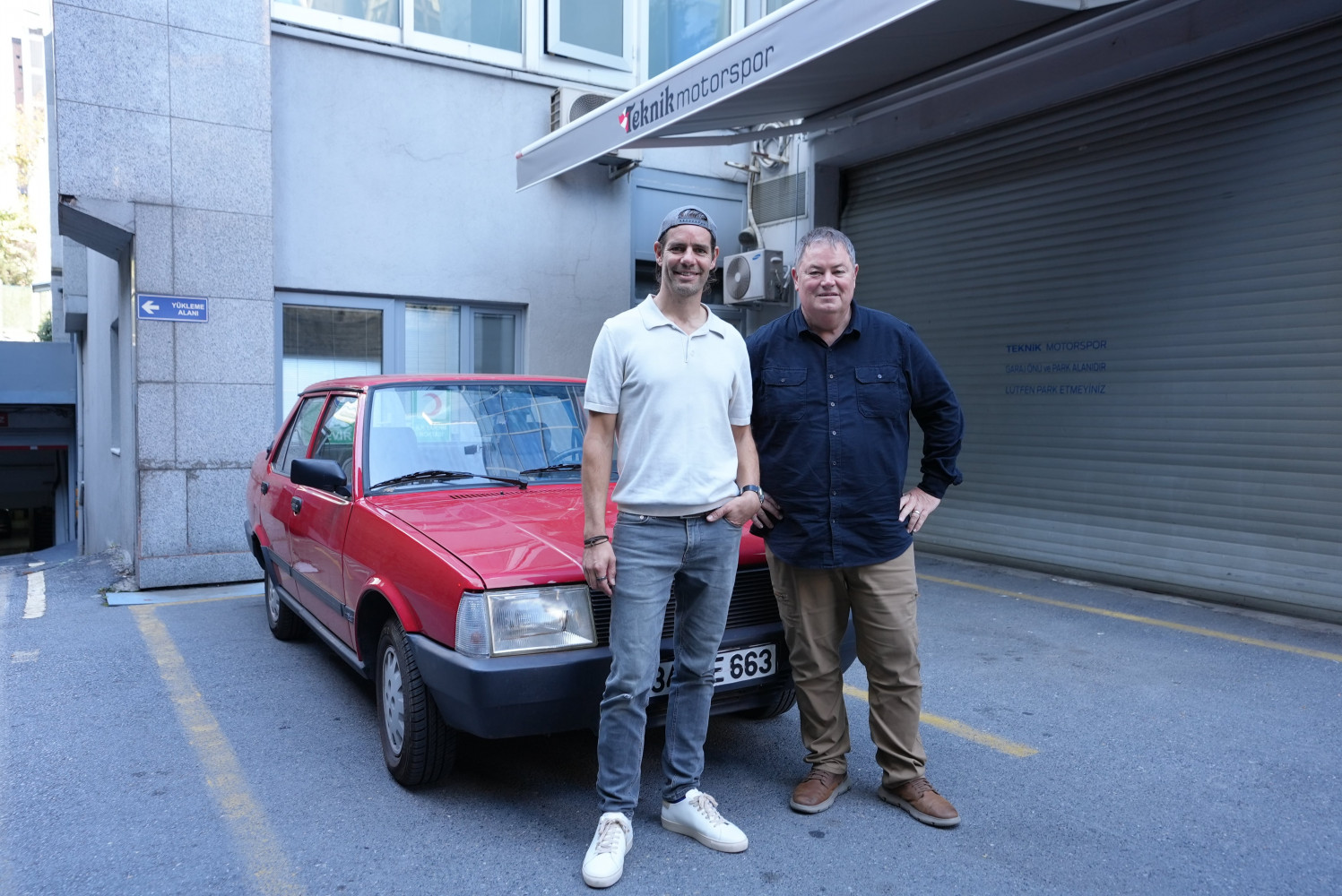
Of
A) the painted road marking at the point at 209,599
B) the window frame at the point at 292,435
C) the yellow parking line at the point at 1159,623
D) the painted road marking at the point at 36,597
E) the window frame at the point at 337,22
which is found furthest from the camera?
the window frame at the point at 337,22

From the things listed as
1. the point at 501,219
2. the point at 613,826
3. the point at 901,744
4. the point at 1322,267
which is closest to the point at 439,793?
the point at 613,826

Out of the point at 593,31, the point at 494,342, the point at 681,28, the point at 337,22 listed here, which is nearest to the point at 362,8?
the point at 337,22

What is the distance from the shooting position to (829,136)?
925 cm

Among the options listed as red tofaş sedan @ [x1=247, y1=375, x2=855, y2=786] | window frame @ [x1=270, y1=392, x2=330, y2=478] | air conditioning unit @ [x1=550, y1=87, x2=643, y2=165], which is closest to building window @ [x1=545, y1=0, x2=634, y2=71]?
air conditioning unit @ [x1=550, y1=87, x2=643, y2=165]

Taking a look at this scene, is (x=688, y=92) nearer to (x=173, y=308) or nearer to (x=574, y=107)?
(x=574, y=107)

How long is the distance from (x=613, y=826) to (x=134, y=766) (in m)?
2.14

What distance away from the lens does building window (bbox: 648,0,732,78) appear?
33.6 feet

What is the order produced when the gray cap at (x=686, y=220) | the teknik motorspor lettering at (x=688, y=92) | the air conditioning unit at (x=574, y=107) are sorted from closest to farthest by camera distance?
the gray cap at (x=686, y=220), the teknik motorspor lettering at (x=688, y=92), the air conditioning unit at (x=574, y=107)

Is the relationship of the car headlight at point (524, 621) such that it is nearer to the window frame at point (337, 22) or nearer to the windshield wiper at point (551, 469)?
the windshield wiper at point (551, 469)

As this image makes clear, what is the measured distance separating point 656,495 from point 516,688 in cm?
76

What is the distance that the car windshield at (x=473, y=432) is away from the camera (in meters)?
4.12

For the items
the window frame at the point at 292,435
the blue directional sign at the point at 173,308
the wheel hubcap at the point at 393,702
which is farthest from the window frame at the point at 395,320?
the wheel hubcap at the point at 393,702

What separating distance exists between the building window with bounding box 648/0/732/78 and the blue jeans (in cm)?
849

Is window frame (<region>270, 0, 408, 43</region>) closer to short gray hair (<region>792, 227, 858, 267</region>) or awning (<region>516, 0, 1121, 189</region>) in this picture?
awning (<region>516, 0, 1121, 189</region>)
